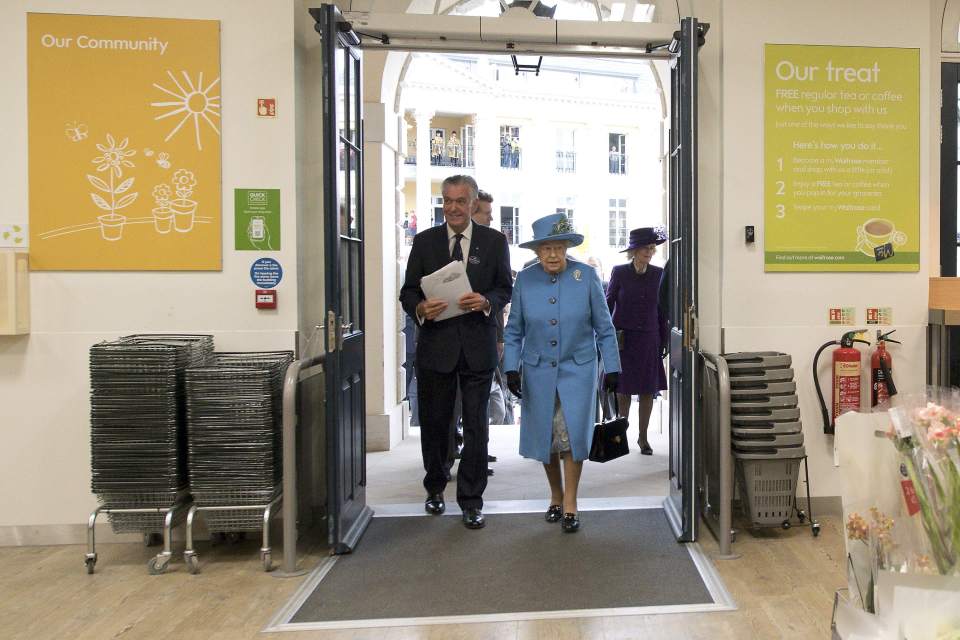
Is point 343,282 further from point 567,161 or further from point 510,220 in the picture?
point 567,161

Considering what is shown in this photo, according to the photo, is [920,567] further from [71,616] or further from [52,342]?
[52,342]

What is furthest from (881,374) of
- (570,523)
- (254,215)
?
(254,215)

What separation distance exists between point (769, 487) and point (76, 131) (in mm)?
3890

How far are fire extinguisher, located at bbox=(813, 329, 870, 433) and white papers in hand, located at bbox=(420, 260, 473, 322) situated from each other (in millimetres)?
1949

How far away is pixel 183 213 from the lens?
3.62m

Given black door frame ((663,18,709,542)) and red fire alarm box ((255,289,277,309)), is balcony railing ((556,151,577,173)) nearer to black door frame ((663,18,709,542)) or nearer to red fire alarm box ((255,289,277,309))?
black door frame ((663,18,709,542))

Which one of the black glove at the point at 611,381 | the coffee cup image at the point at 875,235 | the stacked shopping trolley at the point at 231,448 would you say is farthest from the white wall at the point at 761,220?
the stacked shopping trolley at the point at 231,448

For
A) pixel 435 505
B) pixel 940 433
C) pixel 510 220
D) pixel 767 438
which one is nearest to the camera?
pixel 940 433

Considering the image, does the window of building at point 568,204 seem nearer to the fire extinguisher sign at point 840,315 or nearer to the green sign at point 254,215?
the fire extinguisher sign at point 840,315

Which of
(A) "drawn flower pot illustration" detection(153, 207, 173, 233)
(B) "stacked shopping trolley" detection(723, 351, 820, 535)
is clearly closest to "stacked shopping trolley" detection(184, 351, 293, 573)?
(A) "drawn flower pot illustration" detection(153, 207, 173, 233)

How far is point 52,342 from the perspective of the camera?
3615 mm

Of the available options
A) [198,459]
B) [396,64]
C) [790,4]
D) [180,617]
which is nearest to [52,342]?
[198,459]

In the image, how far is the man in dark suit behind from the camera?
375cm

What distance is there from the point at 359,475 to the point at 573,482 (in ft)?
3.81
